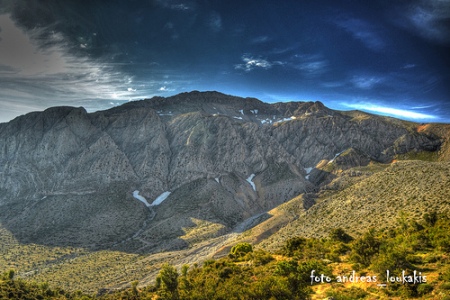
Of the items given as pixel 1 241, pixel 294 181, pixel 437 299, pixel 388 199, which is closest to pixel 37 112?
pixel 1 241

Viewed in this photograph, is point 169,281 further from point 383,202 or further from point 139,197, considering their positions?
point 139,197

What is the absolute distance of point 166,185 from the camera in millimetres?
156375

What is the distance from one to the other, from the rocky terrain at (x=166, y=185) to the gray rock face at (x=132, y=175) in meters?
0.67

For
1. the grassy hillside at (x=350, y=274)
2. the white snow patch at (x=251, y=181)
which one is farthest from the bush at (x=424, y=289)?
the white snow patch at (x=251, y=181)

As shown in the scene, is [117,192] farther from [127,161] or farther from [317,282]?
[317,282]

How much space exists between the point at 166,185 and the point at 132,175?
1982 centimetres

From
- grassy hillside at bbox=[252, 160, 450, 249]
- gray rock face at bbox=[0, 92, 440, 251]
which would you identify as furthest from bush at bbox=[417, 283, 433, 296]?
gray rock face at bbox=[0, 92, 440, 251]

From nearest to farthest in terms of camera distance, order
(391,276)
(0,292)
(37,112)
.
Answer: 1. (391,276)
2. (0,292)
3. (37,112)

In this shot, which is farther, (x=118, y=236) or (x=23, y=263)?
(x=118, y=236)

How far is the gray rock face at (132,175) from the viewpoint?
113m

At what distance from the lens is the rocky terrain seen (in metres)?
82.9

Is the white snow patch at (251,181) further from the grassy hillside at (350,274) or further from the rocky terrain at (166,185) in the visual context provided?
the grassy hillside at (350,274)

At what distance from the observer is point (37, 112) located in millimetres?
181625

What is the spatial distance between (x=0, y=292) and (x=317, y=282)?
44.1 m
